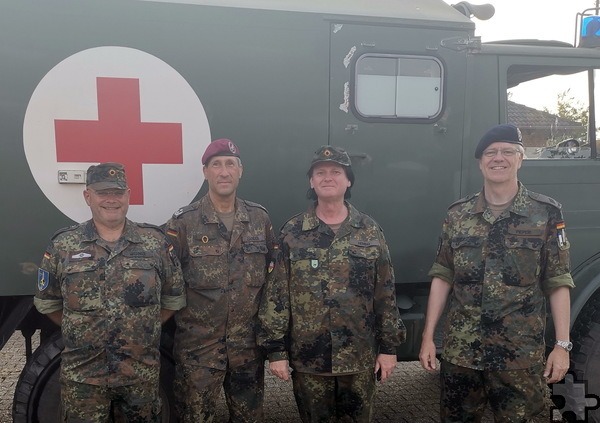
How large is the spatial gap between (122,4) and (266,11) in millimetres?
672

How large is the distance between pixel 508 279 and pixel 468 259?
183 millimetres

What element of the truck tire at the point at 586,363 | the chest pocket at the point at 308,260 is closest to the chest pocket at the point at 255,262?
the chest pocket at the point at 308,260

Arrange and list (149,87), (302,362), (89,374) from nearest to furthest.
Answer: (89,374) → (302,362) → (149,87)

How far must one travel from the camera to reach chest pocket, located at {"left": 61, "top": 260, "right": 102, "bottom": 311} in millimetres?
2180

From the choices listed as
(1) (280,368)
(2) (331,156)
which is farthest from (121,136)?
(1) (280,368)

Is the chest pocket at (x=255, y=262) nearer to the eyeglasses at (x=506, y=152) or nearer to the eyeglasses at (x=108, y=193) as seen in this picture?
Result: the eyeglasses at (x=108, y=193)

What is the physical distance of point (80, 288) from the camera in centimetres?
218

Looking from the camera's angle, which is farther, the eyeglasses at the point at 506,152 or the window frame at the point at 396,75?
the window frame at the point at 396,75

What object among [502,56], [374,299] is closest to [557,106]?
[502,56]

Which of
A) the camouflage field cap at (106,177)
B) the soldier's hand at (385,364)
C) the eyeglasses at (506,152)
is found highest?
the eyeglasses at (506,152)

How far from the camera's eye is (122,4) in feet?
8.08

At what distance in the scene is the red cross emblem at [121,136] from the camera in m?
2.45

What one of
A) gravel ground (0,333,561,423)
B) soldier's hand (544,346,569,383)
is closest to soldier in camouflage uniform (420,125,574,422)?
soldier's hand (544,346,569,383)

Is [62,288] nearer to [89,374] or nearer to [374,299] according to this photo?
[89,374]
